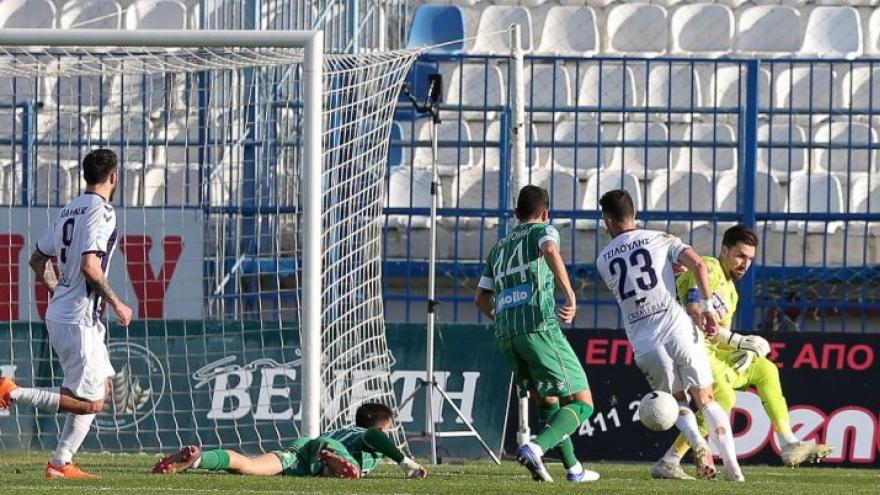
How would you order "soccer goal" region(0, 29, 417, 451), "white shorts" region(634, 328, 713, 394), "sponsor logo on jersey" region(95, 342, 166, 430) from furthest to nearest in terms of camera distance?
"sponsor logo on jersey" region(95, 342, 166, 430) < "soccer goal" region(0, 29, 417, 451) < "white shorts" region(634, 328, 713, 394)

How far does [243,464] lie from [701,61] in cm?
523

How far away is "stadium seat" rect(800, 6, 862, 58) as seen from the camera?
16891 mm

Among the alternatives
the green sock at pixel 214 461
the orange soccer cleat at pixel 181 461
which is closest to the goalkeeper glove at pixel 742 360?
→ the green sock at pixel 214 461

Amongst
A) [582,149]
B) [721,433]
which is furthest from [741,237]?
[582,149]

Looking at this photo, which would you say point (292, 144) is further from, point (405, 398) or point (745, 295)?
point (745, 295)

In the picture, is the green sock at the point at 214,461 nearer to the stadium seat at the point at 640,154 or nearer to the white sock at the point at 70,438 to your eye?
the white sock at the point at 70,438

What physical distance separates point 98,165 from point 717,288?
Answer: 358 centimetres

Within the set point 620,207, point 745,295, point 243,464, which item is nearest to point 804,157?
point 745,295

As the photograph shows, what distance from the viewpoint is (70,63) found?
11.6 meters

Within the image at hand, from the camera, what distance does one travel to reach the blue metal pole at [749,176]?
12.6 metres

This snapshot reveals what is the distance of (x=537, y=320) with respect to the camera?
906cm

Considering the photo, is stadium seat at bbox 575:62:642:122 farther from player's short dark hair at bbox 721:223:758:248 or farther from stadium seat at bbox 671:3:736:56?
player's short dark hair at bbox 721:223:758:248

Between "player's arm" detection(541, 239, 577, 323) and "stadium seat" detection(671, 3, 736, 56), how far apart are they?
8.53 metres

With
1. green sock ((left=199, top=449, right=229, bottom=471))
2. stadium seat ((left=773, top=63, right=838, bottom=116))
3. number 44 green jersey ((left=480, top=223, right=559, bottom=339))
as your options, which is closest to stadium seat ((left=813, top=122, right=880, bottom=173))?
stadium seat ((left=773, top=63, right=838, bottom=116))
